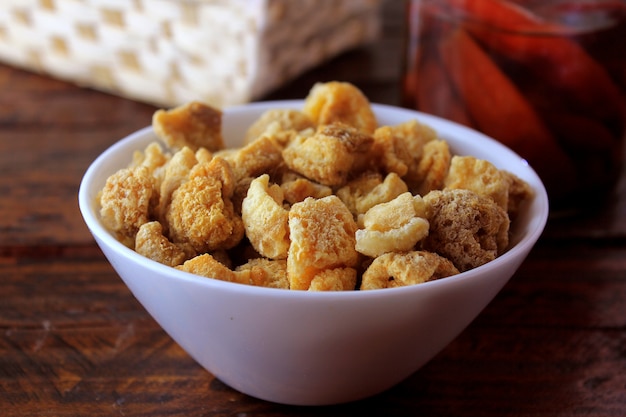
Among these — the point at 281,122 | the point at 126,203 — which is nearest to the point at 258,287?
the point at 126,203

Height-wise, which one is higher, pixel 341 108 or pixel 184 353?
pixel 341 108

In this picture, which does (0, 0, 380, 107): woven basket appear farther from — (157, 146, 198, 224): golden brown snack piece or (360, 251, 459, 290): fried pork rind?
(360, 251, 459, 290): fried pork rind

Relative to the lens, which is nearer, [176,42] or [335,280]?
[335,280]

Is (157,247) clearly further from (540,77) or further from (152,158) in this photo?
(540,77)

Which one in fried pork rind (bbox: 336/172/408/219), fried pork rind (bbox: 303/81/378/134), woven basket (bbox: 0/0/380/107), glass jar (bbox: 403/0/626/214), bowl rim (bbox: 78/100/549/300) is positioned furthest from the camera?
woven basket (bbox: 0/0/380/107)

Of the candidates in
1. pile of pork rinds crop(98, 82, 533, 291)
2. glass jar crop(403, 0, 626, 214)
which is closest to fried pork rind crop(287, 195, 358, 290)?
pile of pork rinds crop(98, 82, 533, 291)

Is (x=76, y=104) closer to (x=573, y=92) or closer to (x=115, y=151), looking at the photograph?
(x=115, y=151)

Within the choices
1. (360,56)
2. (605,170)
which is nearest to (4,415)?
(605,170)

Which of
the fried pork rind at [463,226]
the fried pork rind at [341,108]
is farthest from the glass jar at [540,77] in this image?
the fried pork rind at [463,226]
